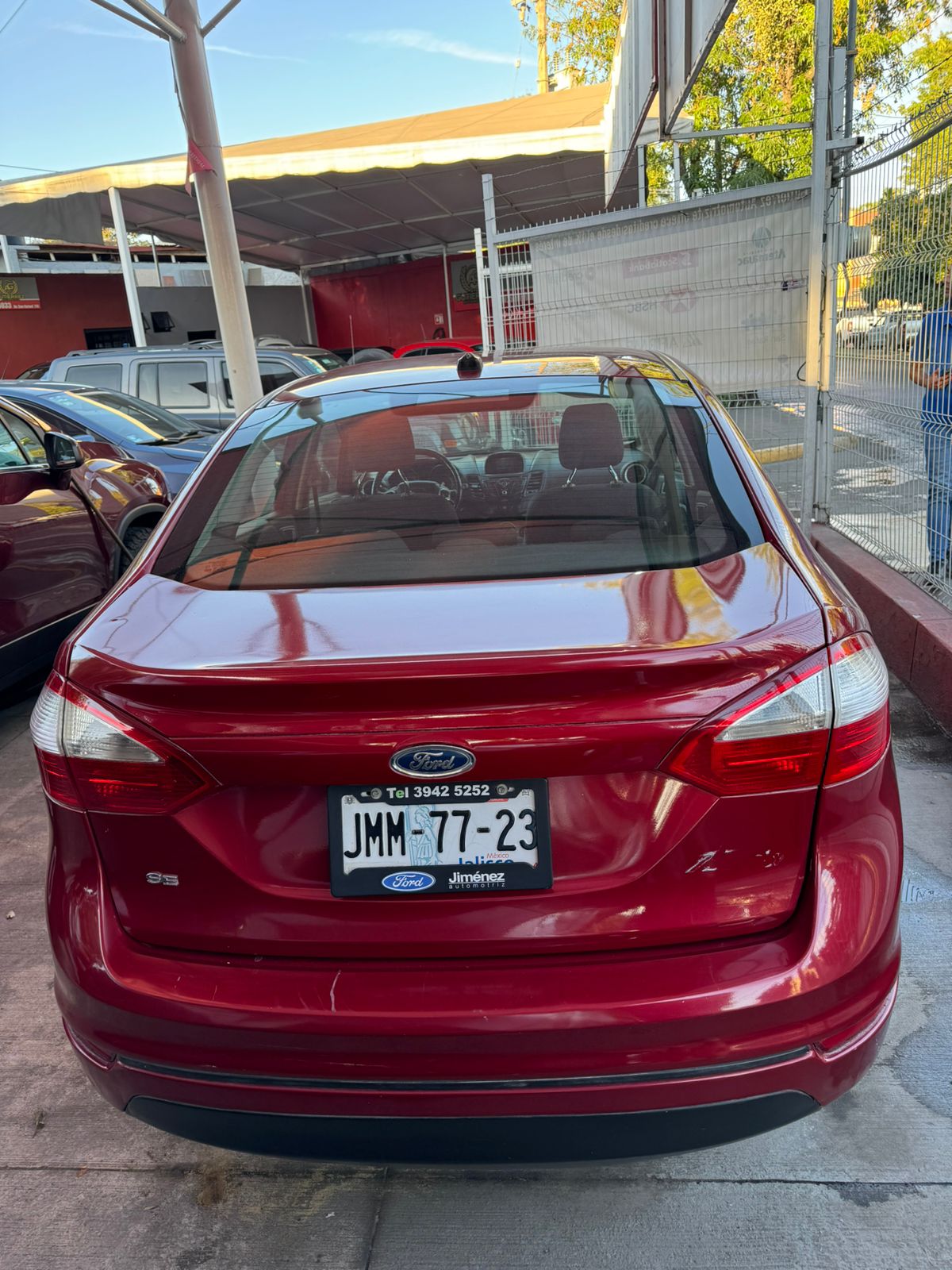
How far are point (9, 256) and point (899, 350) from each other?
83.0ft

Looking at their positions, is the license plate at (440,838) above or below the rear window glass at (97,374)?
below

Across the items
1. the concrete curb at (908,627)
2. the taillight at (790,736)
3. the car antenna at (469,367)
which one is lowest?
the concrete curb at (908,627)

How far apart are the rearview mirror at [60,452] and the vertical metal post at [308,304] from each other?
2435 cm

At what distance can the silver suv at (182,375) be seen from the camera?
10586mm

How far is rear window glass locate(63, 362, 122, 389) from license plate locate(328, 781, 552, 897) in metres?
10.5

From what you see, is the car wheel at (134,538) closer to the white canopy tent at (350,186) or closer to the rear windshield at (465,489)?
the white canopy tent at (350,186)

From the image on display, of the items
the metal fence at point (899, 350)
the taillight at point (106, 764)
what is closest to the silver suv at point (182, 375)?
the metal fence at point (899, 350)

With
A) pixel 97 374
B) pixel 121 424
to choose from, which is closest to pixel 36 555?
pixel 121 424

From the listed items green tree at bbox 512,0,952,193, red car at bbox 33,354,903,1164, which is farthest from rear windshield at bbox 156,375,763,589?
green tree at bbox 512,0,952,193

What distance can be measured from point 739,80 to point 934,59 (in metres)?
7.06

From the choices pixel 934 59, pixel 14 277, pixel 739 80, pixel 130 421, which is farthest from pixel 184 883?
pixel 14 277

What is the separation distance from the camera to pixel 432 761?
143 cm

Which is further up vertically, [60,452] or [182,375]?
[182,375]

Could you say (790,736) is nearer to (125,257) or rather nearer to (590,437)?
(590,437)
